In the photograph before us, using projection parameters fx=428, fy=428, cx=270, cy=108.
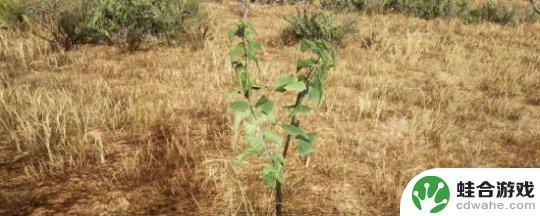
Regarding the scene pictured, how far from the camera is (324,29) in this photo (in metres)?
5.50

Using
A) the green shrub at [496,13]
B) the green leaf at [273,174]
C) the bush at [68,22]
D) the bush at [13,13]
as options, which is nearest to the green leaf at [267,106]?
the green leaf at [273,174]

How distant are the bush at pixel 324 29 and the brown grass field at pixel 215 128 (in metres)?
0.31

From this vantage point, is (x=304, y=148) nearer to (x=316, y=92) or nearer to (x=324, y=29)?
(x=316, y=92)

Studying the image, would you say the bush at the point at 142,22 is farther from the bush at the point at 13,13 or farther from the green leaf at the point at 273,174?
the green leaf at the point at 273,174

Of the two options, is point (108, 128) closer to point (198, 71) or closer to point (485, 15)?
point (198, 71)

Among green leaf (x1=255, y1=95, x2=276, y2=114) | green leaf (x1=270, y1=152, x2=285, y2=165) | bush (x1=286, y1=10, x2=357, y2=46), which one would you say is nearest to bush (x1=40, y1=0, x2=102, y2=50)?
bush (x1=286, y1=10, x2=357, y2=46)

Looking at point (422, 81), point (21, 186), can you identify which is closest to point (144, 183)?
point (21, 186)

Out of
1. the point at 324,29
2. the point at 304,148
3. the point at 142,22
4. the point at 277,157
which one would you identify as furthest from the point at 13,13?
the point at 304,148

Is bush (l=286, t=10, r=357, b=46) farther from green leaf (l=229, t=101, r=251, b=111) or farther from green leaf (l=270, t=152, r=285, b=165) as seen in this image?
green leaf (l=229, t=101, r=251, b=111)

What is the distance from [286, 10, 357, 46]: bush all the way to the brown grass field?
0.31 metres

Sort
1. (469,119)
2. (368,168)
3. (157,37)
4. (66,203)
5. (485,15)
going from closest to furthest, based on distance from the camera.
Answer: (66,203), (368,168), (469,119), (157,37), (485,15)

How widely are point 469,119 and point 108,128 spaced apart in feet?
9.32

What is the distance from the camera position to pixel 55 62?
4441 mm

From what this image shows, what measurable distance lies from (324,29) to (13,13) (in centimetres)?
414
